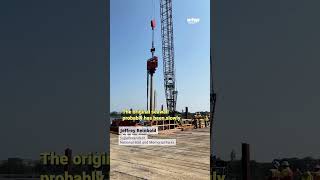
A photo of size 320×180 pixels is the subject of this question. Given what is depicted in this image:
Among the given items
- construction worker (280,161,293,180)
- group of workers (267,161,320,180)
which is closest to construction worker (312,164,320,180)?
group of workers (267,161,320,180)

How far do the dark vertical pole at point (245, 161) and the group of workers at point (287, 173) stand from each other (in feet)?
2.53

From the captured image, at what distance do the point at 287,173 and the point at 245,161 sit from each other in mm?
974

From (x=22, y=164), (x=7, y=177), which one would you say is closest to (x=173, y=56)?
(x=22, y=164)

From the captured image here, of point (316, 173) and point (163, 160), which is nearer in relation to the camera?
point (163, 160)

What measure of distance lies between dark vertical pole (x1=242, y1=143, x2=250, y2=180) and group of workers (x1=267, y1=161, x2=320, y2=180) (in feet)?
2.53

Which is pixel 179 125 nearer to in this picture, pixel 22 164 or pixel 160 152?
pixel 160 152

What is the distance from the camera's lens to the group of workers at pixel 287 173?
7338 mm

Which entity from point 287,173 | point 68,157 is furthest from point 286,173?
point 68,157

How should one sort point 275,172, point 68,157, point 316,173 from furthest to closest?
point 316,173, point 275,172, point 68,157

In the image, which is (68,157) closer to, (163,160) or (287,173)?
(163,160)

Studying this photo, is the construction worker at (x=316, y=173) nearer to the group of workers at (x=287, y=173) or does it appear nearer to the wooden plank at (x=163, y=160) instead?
the group of workers at (x=287, y=173)

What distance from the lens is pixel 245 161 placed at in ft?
22.5

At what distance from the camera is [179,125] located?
7922mm

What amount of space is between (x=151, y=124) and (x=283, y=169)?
2442 mm
